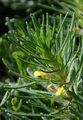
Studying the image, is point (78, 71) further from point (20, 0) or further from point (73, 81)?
point (20, 0)

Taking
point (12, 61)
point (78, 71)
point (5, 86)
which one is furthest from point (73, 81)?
point (12, 61)

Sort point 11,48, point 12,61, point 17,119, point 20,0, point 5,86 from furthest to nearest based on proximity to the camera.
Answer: point 20,0 → point 11,48 → point 12,61 → point 17,119 → point 5,86

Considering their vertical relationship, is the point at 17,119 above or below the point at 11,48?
below

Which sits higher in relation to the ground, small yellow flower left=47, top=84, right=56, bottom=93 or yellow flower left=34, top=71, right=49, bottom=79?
yellow flower left=34, top=71, right=49, bottom=79

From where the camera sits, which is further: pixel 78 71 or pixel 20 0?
pixel 20 0

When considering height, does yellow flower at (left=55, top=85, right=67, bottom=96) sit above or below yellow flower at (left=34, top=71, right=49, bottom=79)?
below

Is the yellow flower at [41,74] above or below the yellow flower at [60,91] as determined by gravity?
above

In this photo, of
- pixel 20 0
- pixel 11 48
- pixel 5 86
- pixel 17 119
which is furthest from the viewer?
pixel 20 0

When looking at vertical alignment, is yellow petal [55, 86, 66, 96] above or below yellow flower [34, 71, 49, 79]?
below

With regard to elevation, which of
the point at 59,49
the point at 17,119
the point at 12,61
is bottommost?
the point at 17,119

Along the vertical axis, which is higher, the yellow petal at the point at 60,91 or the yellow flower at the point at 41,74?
the yellow flower at the point at 41,74

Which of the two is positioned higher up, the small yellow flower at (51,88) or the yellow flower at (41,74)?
the yellow flower at (41,74)
